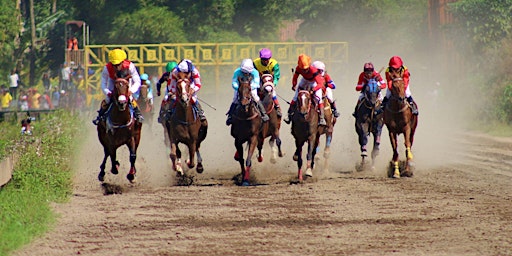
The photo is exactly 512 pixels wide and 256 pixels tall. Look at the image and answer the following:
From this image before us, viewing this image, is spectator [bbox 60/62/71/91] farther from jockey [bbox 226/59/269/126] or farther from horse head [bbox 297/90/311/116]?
horse head [bbox 297/90/311/116]

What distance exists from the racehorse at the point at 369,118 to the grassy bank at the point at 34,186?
237 inches

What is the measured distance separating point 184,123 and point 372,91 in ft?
14.7

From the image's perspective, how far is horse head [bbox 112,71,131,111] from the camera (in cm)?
1675

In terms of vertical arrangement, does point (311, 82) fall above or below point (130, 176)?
above

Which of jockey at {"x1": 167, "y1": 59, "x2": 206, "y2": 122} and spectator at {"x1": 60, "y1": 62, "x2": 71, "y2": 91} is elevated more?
spectator at {"x1": 60, "y1": 62, "x2": 71, "y2": 91}

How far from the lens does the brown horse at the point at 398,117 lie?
18953 millimetres

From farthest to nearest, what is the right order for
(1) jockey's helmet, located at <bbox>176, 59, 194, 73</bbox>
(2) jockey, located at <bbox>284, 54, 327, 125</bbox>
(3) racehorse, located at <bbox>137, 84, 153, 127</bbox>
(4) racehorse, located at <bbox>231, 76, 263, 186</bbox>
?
(3) racehorse, located at <bbox>137, 84, 153, 127</bbox>
(2) jockey, located at <bbox>284, 54, 327, 125</bbox>
(1) jockey's helmet, located at <bbox>176, 59, 194, 73</bbox>
(4) racehorse, located at <bbox>231, 76, 263, 186</bbox>

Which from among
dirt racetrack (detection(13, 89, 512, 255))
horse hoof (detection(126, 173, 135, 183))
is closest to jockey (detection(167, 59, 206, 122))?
horse hoof (detection(126, 173, 135, 183))

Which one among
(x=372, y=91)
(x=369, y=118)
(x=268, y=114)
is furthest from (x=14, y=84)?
(x=268, y=114)

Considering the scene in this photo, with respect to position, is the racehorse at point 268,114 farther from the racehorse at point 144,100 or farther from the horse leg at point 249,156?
the racehorse at point 144,100

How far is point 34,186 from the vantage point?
663 inches

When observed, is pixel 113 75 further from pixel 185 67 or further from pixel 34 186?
pixel 34 186

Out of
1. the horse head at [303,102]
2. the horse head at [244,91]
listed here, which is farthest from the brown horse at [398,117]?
the horse head at [244,91]

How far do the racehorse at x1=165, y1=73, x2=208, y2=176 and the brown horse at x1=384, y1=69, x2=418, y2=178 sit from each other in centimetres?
353
